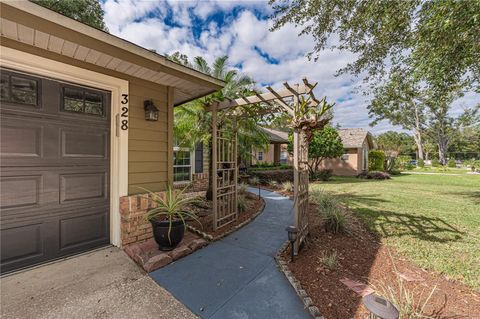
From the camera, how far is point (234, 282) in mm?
2762

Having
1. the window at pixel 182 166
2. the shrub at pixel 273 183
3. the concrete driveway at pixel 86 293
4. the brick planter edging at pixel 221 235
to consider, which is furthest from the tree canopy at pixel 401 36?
the concrete driveway at pixel 86 293

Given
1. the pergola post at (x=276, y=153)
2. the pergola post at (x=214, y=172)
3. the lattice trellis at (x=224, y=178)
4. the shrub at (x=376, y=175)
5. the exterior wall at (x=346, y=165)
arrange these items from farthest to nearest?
the pergola post at (x=276, y=153), the exterior wall at (x=346, y=165), the shrub at (x=376, y=175), the lattice trellis at (x=224, y=178), the pergola post at (x=214, y=172)

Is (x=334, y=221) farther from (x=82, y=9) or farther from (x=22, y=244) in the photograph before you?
(x=82, y=9)

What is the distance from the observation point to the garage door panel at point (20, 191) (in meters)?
2.68

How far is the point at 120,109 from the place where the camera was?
350 centimetres

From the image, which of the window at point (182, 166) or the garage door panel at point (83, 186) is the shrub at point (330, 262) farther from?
the window at point (182, 166)

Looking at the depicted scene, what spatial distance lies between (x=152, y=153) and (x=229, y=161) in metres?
1.86

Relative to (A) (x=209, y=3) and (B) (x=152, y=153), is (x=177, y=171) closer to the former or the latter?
(B) (x=152, y=153)

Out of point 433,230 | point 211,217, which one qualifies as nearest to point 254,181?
point 211,217

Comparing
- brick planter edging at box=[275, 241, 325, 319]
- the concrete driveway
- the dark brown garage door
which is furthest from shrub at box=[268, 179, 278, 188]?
the concrete driveway

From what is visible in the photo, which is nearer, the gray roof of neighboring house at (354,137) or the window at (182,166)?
the window at (182,166)

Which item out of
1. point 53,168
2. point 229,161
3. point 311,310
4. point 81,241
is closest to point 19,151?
point 53,168

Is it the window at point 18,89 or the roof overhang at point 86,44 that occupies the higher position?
the roof overhang at point 86,44

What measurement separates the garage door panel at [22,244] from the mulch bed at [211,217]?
2.56m
